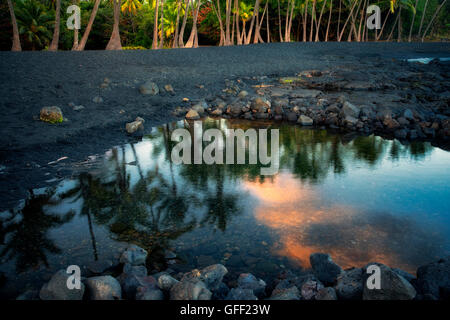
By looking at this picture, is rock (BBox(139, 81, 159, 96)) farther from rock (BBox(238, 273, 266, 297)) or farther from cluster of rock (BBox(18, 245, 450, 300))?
rock (BBox(238, 273, 266, 297))

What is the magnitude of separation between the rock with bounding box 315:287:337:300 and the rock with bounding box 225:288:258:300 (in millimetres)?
495

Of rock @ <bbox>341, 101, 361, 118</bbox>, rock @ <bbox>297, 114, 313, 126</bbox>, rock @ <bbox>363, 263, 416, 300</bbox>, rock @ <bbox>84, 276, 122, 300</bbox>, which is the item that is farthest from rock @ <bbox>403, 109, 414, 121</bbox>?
rock @ <bbox>84, 276, 122, 300</bbox>

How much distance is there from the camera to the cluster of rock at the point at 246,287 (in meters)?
2.60

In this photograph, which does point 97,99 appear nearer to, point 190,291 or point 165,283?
→ point 165,283

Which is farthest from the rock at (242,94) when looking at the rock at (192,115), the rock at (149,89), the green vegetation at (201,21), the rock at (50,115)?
the green vegetation at (201,21)

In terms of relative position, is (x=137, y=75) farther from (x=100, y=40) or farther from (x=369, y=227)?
(x=100, y=40)

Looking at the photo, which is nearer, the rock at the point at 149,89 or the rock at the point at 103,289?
the rock at the point at 103,289

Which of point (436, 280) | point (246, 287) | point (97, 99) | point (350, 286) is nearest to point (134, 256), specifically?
point (246, 287)

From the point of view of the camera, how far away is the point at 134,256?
132 inches

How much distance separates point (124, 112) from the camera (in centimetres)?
840

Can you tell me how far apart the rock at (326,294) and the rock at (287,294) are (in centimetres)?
16

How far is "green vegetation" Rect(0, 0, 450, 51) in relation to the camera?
2473cm

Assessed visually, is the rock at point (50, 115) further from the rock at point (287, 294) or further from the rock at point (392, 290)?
the rock at point (392, 290)
